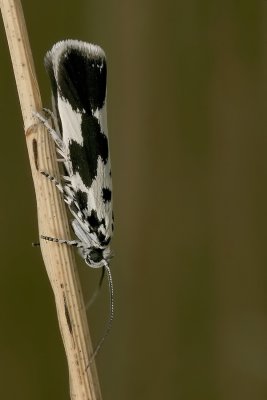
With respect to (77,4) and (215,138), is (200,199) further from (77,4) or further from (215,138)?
(77,4)

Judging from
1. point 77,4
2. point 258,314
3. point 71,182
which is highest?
point 77,4

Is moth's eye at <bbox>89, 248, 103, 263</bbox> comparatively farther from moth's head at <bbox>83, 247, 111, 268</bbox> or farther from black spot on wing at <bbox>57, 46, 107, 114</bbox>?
black spot on wing at <bbox>57, 46, 107, 114</bbox>

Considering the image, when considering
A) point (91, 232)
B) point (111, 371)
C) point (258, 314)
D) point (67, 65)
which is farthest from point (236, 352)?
point (67, 65)

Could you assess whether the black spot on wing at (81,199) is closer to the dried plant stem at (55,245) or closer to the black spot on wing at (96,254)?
the black spot on wing at (96,254)

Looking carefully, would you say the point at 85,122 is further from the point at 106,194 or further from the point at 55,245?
the point at 55,245

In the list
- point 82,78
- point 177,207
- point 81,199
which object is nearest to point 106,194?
point 81,199
